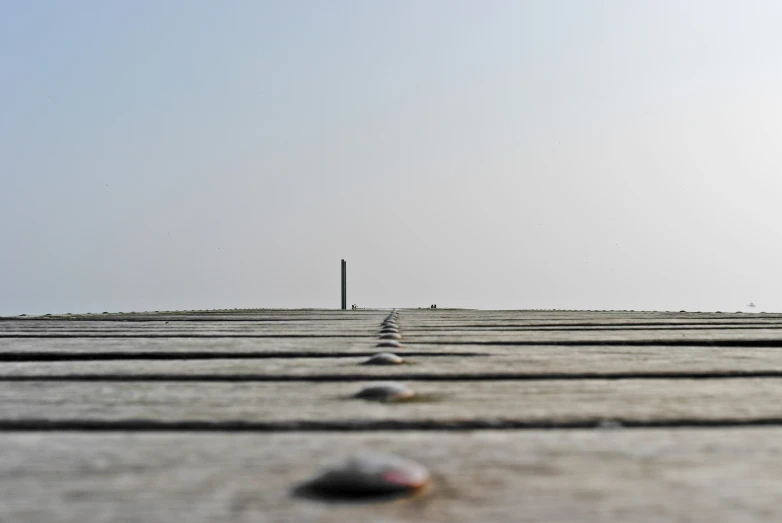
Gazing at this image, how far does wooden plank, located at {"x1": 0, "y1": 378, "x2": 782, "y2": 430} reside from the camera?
123 cm

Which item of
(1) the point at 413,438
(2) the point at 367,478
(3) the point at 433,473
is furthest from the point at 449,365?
(2) the point at 367,478

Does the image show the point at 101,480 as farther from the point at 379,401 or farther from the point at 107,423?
the point at 379,401

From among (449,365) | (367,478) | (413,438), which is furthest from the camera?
(449,365)

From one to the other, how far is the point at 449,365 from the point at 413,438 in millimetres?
937

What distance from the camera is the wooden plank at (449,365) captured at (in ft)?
5.99

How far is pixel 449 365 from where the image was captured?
2014 mm

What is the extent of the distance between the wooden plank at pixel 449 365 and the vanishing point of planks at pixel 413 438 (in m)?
A: 0.01

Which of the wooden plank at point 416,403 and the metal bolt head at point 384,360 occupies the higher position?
the metal bolt head at point 384,360

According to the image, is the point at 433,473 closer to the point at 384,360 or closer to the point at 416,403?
the point at 416,403

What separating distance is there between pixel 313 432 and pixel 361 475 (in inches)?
13.6

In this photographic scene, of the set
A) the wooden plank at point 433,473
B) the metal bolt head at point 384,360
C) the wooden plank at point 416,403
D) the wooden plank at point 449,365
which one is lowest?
the wooden plank at point 433,473

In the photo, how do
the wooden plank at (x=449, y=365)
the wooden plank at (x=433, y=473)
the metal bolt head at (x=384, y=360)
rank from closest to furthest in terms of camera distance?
the wooden plank at (x=433, y=473), the wooden plank at (x=449, y=365), the metal bolt head at (x=384, y=360)

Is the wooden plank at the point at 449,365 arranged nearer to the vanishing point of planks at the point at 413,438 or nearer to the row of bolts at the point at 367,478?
the vanishing point of planks at the point at 413,438

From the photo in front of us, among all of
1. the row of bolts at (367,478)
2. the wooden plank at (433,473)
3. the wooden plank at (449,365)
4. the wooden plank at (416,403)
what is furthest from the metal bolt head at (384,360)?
the row of bolts at (367,478)
